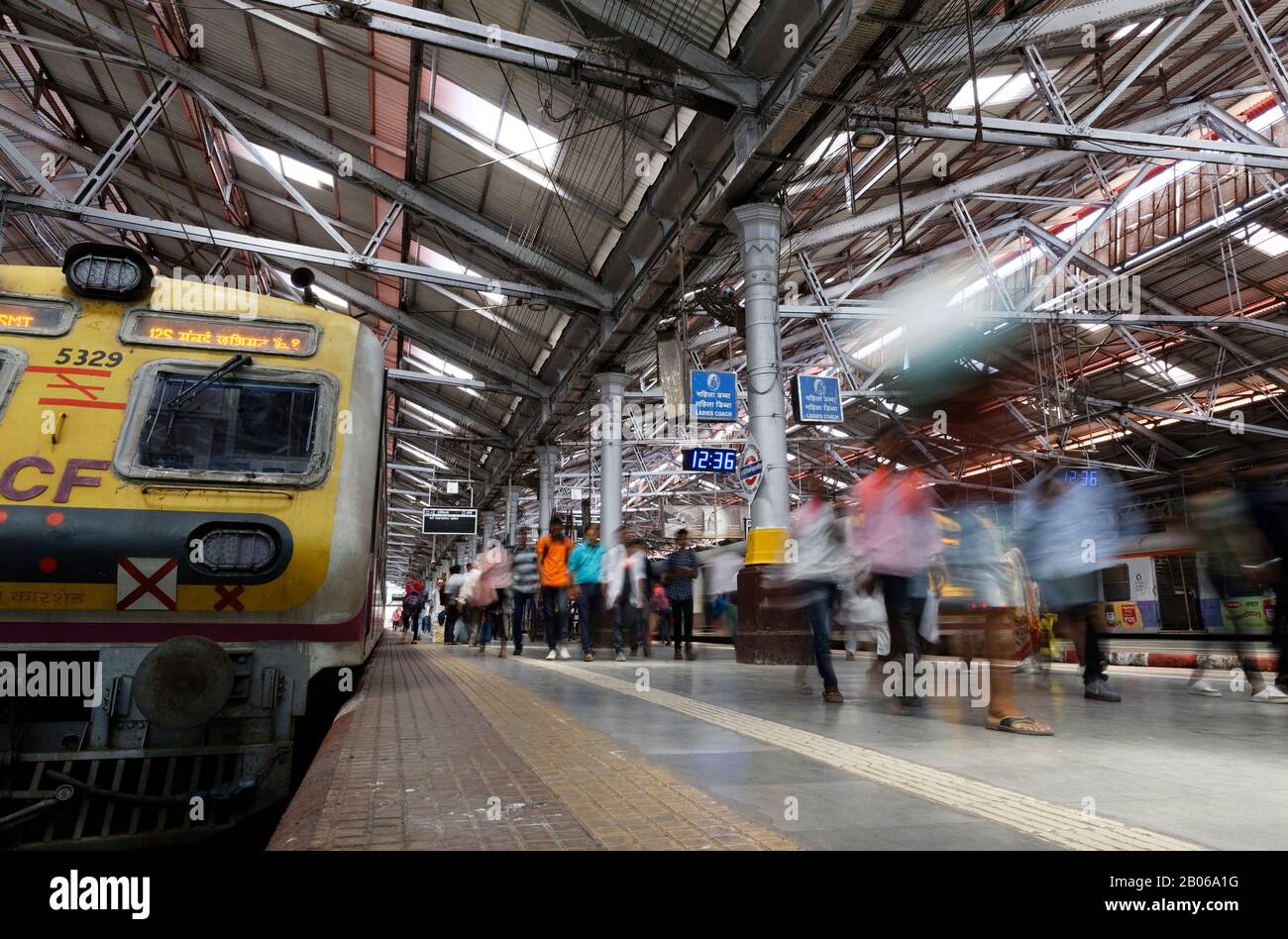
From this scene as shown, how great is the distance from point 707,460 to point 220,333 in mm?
10036

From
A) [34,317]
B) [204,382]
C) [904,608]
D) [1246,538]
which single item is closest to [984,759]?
[904,608]

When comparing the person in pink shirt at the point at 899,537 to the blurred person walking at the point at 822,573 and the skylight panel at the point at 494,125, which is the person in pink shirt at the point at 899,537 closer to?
the blurred person walking at the point at 822,573

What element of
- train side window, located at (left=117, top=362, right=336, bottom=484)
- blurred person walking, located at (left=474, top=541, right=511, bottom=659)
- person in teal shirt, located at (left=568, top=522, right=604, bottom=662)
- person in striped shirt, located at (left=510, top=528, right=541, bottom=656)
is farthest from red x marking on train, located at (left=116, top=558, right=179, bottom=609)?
blurred person walking, located at (left=474, top=541, right=511, bottom=659)

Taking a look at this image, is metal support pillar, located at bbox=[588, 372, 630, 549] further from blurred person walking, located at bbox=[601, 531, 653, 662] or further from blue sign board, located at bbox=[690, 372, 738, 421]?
blurred person walking, located at bbox=[601, 531, 653, 662]

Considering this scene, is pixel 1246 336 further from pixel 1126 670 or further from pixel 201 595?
pixel 201 595

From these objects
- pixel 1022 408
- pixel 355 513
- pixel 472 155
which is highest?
pixel 472 155

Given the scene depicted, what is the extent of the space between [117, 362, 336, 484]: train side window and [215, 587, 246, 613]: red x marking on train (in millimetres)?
577

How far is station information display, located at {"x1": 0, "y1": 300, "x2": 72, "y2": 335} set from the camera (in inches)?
161

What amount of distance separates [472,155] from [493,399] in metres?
11.9

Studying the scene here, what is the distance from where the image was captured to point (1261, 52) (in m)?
8.88

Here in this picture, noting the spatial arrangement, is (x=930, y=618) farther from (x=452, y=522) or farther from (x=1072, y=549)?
(x=452, y=522)
